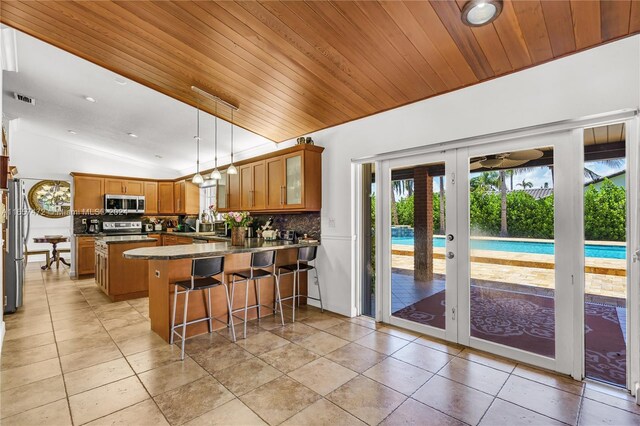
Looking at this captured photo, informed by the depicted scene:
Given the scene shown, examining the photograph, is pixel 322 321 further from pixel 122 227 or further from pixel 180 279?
pixel 122 227

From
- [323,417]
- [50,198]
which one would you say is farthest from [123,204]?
[323,417]

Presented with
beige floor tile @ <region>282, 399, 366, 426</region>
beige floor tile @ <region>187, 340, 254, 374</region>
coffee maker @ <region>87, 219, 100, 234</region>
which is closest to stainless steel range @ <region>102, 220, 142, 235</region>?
coffee maker @ <region>87, 219, 100, 234</region>

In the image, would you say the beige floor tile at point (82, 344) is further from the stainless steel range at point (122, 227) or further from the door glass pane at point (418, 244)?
the stainless steel range at point (122, 227)

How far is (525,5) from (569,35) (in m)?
0.53

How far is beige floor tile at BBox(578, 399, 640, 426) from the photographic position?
6.10 ft

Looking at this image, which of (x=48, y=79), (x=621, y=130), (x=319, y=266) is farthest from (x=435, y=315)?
(x=48, y=79)

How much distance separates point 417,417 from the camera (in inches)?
75.7

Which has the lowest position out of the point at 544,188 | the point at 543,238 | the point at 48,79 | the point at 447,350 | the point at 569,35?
the point at 447,350

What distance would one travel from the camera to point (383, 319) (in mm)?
3652

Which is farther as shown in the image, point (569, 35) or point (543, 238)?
point (543, 238)

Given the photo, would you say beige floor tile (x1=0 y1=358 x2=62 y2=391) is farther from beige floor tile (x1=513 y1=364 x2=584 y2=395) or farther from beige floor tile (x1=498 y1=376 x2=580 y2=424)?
beige floor tile (x1=513 y1=364 x2=584 y2=395)

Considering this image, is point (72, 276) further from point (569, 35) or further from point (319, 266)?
point (569, 35)

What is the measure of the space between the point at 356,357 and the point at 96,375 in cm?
220

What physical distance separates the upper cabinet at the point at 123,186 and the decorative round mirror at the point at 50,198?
2007mm
